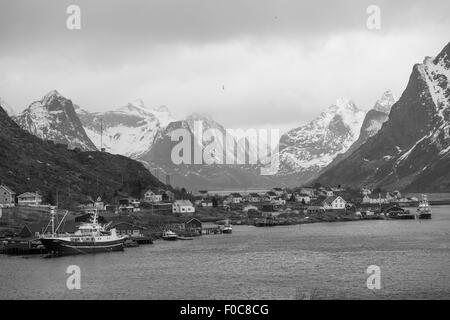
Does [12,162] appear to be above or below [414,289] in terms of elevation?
above

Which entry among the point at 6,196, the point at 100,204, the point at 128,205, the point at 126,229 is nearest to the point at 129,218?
the point at 100,204

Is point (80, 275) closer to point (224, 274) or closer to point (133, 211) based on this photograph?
point (224, 274)

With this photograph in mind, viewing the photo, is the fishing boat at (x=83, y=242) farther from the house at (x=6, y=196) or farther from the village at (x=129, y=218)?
the house at (x=6, y=196)

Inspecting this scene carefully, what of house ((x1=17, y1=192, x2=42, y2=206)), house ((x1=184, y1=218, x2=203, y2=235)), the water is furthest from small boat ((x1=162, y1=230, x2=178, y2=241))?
house ((x1=17, y1=192, x2=42, y2=206))

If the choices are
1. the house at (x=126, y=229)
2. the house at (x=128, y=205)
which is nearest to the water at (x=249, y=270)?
the house at (x=126, y=229)
